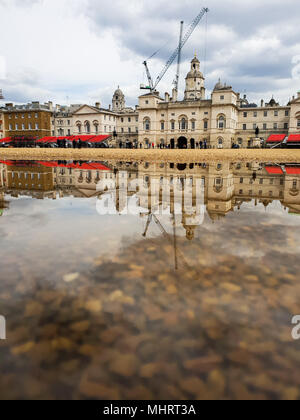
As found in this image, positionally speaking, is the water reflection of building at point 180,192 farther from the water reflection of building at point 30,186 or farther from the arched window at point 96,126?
the arched window at point 96,126

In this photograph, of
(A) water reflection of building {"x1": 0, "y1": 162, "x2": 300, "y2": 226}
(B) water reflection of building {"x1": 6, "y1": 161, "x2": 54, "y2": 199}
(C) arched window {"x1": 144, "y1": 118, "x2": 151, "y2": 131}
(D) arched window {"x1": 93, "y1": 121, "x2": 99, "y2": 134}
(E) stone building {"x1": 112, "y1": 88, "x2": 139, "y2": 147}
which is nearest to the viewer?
(A) water reflection of building {"x1": 0, "y1": 162, "x2": 300, "y2": 226}

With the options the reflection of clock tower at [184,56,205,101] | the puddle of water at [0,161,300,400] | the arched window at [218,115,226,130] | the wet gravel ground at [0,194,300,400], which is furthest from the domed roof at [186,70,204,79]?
the wet gravel ground at [0,194,300,400]

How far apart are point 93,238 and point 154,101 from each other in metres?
64.4

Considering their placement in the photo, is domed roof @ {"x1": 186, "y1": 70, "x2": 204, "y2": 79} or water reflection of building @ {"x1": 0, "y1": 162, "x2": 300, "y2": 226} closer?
water reflection of building @ {"x1": 0, "y1": 162, "x2": 300, "y2": 226}

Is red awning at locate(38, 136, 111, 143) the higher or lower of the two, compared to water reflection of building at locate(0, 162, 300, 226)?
higher

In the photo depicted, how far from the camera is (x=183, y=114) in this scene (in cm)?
6259

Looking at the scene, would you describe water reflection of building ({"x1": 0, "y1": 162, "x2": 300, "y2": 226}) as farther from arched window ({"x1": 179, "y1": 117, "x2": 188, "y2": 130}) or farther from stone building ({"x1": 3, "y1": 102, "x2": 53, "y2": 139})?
stone building ({"x1": 3, "y1": 102, "x2": 53, "y2": 139})

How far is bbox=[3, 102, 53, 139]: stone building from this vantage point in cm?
7306

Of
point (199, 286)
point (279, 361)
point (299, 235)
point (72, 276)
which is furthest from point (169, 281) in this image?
point (299, 235)

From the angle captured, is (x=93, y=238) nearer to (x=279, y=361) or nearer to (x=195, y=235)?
(x=195, y=235)

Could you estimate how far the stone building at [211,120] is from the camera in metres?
58.5

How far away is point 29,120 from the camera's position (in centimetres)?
7425
